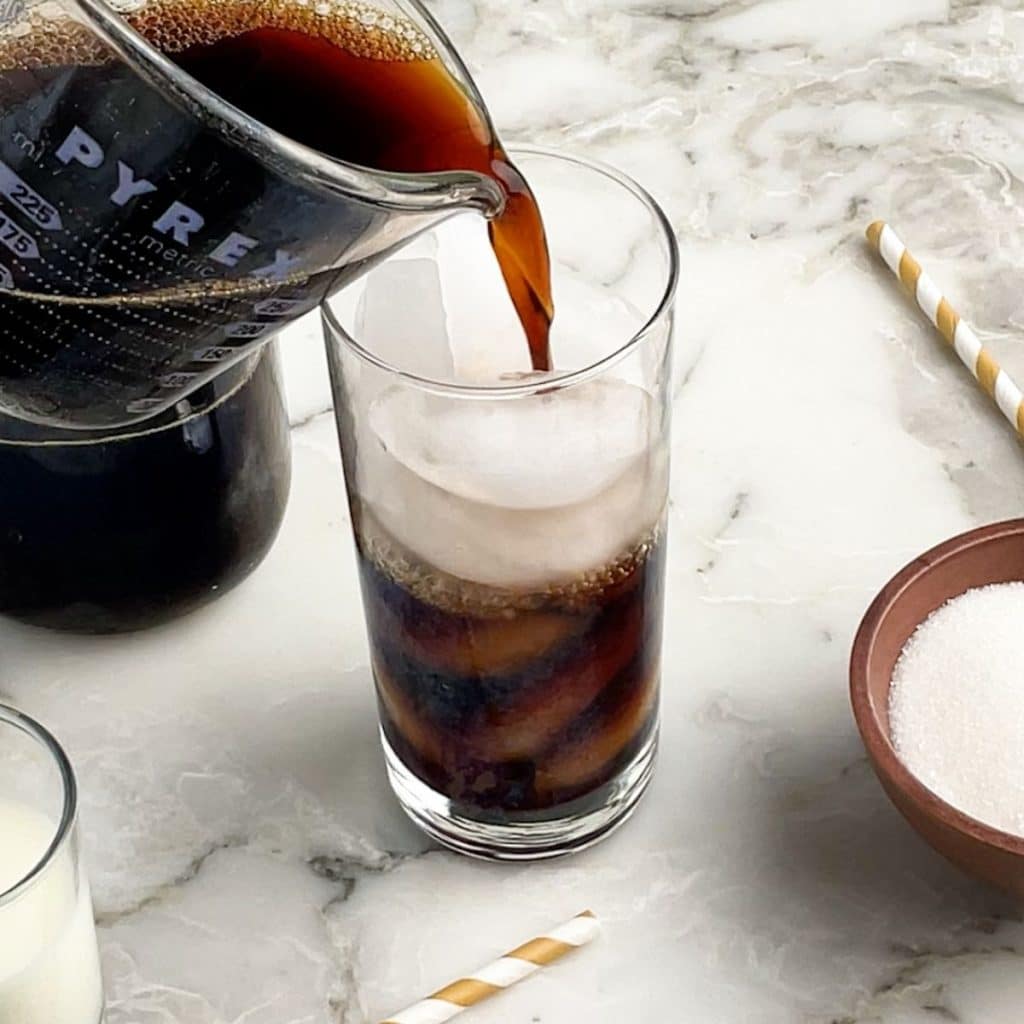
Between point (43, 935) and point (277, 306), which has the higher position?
point (277, 306)

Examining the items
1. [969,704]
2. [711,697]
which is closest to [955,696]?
[969,704]

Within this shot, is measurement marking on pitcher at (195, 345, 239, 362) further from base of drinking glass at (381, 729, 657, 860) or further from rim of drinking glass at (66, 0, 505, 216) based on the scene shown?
base of drinking glass at (381, 729, 657, 860)

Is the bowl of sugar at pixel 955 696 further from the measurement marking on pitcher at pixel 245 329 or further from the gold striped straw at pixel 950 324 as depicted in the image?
the measurement marking on pitcher at pixel 245 329

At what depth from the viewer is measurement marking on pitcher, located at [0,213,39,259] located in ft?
1.90

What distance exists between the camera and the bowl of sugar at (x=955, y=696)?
72 cm

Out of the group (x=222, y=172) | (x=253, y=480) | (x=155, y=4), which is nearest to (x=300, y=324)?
(x=253, y=480)

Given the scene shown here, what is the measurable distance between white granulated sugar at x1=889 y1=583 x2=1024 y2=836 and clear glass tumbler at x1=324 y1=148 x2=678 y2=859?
108 mm

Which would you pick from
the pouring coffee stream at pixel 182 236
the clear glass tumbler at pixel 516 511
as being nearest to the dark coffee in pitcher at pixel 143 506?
the pouring coffee stream at pixel 182 236

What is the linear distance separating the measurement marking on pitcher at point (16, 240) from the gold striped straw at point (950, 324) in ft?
1.80

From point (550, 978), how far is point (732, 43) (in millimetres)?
702

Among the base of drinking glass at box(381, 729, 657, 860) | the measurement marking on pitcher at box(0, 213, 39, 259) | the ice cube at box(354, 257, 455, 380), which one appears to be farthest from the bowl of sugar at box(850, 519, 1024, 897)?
the measurement marking on pitcher at box(0, 213, 39, 259)

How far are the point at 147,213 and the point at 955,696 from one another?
1.29ft

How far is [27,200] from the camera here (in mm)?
571

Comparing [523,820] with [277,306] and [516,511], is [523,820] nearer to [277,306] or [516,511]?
[516,511]
